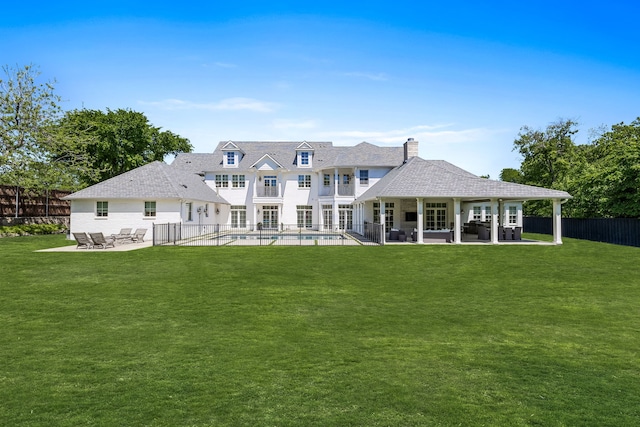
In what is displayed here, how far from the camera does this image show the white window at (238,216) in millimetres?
44812

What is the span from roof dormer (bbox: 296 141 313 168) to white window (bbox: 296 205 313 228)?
4423 mm

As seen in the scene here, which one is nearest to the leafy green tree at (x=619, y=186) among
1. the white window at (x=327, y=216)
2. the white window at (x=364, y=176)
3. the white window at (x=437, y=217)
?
the white window at (x=437, y=217)

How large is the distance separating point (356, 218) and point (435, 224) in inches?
374

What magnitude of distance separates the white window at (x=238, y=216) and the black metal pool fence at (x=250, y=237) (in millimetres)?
322

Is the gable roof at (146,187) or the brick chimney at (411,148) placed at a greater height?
the brick chimney at (411,148)

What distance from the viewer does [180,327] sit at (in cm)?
873

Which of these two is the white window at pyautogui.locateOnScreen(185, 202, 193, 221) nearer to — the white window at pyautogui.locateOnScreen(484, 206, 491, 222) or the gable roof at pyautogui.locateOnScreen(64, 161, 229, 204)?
the gable roof at pyautogui.locateOnScreen(64, 161, 229, 204)

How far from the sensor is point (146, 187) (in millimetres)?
31594

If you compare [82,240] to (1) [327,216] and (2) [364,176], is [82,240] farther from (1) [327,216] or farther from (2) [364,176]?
(2) [364,176]

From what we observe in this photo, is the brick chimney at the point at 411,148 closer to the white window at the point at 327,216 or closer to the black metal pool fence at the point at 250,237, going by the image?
the black metal pool fence at the point at 250,237

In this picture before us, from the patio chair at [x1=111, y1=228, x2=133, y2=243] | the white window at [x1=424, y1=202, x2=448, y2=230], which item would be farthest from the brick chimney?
the patio chair at [x1=111, y1=228, x2=133, y2=243]

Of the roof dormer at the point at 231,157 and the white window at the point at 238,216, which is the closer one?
the white window at the point at 238,216

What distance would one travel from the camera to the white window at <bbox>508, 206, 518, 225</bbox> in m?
41.4

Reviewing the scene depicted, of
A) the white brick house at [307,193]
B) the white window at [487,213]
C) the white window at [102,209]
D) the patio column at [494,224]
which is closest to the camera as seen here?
the patio column at [494,224]
